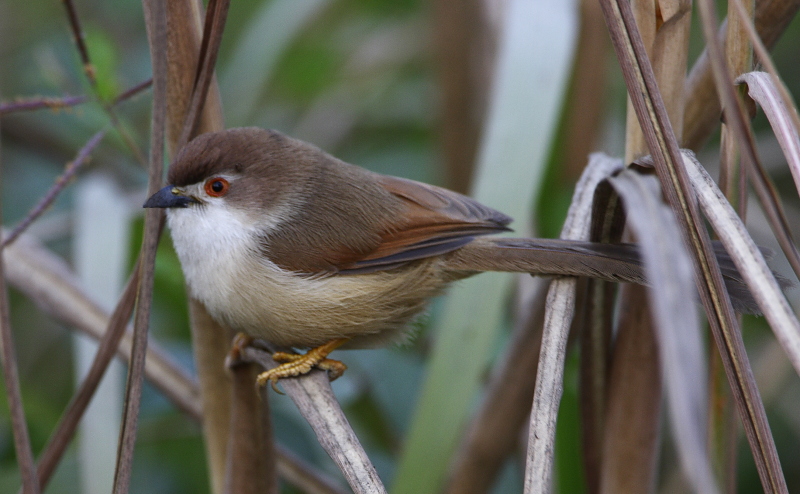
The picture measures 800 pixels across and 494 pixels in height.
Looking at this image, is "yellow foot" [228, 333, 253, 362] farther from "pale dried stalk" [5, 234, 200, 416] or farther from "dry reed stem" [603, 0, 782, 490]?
"dry reed stem" [603, 0, 782, 490]

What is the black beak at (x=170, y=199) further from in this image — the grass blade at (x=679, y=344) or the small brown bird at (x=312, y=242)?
the grass blade at (x=679, y=344)

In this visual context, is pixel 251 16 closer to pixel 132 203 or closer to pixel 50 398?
pixel 132 203

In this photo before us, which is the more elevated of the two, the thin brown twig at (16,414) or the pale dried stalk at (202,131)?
the pale dried stalk at (202,131)

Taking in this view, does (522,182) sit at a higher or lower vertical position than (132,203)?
higher

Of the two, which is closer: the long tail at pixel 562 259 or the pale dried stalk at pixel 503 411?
the long tail at pixel 562 259

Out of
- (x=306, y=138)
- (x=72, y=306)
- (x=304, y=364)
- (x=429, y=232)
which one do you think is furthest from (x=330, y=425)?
(x=306, y=138)

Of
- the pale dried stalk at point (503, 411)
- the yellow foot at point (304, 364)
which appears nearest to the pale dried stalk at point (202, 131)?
the yellow foot at point (304, 364)

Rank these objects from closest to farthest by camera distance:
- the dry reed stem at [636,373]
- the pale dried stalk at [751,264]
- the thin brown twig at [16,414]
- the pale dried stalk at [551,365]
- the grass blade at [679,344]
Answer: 1. the grass blade at [679,344]
2. the pale dried stalk at [751,264]
3. the pale dried stalk at [551,365]
4. the thin brown twig at [16,414]
5. the dry reed stem at [636,373]

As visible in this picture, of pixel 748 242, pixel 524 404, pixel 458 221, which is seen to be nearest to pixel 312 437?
pixel 524 404
